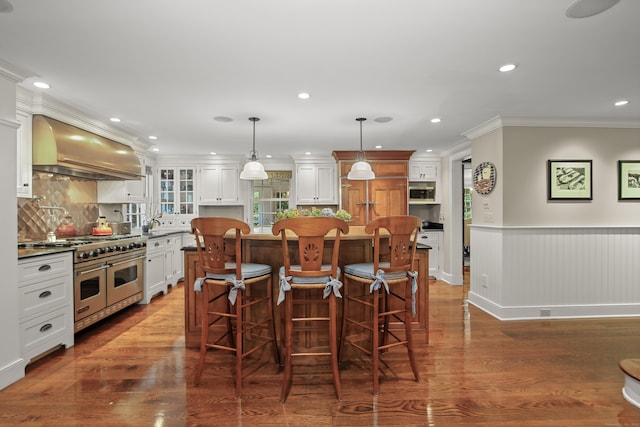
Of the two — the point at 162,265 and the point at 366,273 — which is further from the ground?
the point at 366,273

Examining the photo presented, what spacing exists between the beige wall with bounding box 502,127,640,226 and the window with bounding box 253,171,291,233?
4.06 metres

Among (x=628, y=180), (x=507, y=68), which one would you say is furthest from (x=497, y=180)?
(x=507, y=68)

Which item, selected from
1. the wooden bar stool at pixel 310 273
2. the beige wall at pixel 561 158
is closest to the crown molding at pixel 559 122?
the beige wall at pixel 561 158

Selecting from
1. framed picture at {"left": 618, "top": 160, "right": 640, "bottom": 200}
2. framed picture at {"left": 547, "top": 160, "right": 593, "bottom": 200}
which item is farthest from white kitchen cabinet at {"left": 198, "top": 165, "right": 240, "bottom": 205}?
framed picture at {"left": 618, "top": 160, "right": 640, "bottom": 200}

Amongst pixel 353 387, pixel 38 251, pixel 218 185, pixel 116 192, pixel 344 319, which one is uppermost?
pixel 218 185

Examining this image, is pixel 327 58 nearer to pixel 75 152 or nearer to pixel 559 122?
pixel 75 152

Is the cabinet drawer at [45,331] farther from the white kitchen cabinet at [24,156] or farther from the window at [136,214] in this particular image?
the window at [136,214]

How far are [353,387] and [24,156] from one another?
137 inches

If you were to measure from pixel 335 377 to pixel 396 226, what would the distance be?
109 centimetres

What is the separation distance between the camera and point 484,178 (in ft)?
13.6

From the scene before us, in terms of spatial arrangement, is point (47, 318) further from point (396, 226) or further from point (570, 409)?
point (570, 409)

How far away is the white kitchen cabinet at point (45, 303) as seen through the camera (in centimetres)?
256

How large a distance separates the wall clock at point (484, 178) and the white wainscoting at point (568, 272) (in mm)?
546

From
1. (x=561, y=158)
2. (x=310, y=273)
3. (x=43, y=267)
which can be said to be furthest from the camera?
(x=561, y=158)
